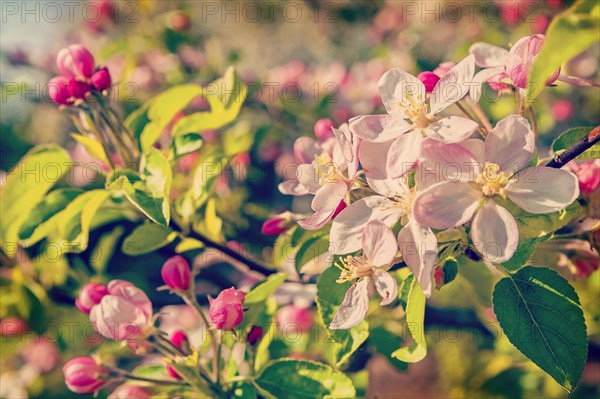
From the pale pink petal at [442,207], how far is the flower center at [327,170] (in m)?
0.19

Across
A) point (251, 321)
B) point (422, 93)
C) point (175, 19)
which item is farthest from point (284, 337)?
point (175, 19)

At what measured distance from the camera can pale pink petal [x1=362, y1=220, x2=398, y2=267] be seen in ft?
2.46

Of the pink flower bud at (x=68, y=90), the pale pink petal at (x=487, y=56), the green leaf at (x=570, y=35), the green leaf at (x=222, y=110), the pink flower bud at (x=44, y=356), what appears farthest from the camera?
the pink flower bud at (x=44, y=356)

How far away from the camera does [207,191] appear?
1.10 m

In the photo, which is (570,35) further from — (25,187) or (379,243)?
(25,187)

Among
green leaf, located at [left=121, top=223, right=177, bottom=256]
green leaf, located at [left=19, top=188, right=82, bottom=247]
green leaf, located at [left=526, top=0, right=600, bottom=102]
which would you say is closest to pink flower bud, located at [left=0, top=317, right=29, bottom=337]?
green leaf, located at [left=19, top=188, right=82, bottom=247]

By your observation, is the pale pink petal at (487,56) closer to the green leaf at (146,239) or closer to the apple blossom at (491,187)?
the apple blossom at (491,187)

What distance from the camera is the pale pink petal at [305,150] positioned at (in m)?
1.06

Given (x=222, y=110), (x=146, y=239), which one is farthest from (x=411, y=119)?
(x=146, y=239)

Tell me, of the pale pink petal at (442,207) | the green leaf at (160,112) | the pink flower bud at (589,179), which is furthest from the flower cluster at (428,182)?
the green leaf at (160,112)

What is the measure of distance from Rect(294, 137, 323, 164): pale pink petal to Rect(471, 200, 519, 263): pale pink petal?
1.26 ft

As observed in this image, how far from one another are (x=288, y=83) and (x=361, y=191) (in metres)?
1.30

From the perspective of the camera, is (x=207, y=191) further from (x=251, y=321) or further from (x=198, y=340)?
(x=198, y=340)

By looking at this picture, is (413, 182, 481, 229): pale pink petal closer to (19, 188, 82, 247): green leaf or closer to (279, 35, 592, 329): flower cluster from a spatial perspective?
(279, 35, 592, 329): flower cluster
